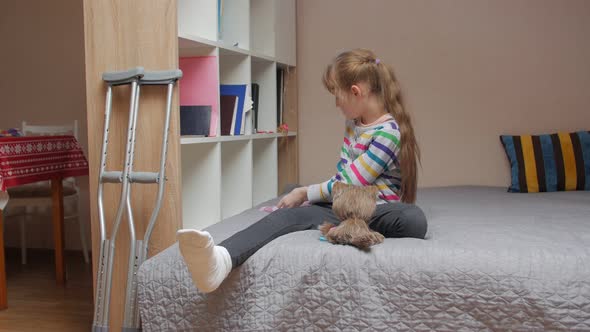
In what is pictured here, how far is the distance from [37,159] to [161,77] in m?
1.36

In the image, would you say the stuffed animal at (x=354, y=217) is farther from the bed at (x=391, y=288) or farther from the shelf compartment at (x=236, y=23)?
the shelf compartment at (x=236, y=23)

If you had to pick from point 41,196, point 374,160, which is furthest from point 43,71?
point 374,160

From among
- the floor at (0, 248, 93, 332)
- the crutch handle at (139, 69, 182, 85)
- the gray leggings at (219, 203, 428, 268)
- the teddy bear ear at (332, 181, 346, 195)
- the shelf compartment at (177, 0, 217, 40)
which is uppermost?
the shelf compartment at (177, 0, 217, 40)

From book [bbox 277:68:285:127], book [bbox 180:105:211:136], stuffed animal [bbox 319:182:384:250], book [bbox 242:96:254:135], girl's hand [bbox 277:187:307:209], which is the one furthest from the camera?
book [bbox 277:68:285:127]

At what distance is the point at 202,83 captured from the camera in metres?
2.06

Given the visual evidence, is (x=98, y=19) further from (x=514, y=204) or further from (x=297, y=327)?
(x=514, y=204)

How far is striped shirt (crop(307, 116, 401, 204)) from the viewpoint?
1.72 meters

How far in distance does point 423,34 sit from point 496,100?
1.67 feet

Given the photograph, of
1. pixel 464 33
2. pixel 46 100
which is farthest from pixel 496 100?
pixel 46 100

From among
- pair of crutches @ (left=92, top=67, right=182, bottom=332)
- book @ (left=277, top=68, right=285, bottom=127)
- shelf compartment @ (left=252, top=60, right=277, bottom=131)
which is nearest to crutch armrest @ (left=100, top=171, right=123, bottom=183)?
pair of crutches @ (left=92, top=67, right=182, bottom=332)

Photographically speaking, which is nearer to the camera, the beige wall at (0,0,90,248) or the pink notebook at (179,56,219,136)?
the pink notebook at (179,56,219,136)

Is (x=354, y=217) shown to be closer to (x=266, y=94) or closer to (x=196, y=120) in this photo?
(x=196, y=120)

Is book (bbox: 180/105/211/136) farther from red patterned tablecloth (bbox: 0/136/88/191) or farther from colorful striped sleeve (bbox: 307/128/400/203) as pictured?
red patterned tablecloth (bbox: 0/136/88/191)

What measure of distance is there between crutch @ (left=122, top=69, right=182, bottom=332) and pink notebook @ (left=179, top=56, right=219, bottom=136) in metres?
0.38
